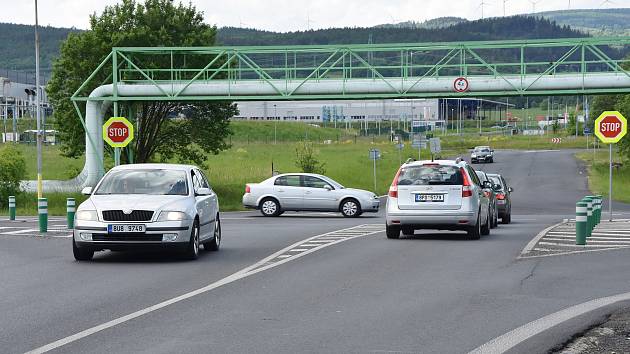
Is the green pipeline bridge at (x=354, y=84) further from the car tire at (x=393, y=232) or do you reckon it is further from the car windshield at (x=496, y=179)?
the car tire at (x=393, y=232)

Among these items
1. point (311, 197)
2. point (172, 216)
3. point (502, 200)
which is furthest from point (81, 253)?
point (311, 197)

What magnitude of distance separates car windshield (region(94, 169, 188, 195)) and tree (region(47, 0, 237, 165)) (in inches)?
1335

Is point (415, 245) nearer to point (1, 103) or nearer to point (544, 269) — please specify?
point (544, 269)

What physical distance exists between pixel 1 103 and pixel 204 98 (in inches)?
4091

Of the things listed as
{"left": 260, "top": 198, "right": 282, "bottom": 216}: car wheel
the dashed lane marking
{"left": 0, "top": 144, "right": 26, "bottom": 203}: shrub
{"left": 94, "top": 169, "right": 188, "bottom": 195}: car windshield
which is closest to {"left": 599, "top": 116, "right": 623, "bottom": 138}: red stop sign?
the dashed lane marking

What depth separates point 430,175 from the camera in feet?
74.5

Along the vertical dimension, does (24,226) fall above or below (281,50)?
below

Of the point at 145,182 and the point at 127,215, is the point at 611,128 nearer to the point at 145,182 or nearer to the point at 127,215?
the point at 145,182

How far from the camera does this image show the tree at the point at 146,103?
53094 mm

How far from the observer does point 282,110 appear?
17975cm

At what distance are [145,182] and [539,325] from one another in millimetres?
9303

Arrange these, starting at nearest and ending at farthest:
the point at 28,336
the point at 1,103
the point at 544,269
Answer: the point at 28,336, the point at 544,269, the point at 1,103

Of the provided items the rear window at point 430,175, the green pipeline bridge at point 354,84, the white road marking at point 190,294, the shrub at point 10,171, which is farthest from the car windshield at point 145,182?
the shrub at point 10,171

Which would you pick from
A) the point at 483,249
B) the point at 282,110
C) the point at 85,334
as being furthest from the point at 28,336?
the point at 282,110
